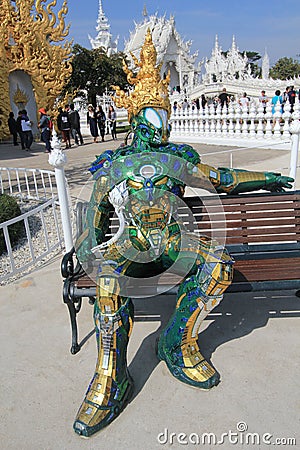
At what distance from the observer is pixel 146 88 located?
2125mm

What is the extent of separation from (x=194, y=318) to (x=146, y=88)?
51.9 inches

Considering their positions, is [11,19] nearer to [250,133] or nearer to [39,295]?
[250,133]

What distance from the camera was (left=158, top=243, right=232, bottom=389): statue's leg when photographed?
1942 millimetres

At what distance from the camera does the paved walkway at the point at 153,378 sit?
1.81 m

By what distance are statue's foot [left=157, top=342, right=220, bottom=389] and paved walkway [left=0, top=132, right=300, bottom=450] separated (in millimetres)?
49

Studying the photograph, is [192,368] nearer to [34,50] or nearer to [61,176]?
[61,176]

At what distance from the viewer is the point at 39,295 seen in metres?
3.20

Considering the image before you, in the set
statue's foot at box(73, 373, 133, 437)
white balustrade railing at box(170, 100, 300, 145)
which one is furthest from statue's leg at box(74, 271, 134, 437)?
white balustrade railing at box(170, 100, 300, 145)

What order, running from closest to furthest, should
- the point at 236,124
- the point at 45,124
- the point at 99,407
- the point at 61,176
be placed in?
the point at 99,407
the point at 61,176
the point at 236,124
the point at 45,124

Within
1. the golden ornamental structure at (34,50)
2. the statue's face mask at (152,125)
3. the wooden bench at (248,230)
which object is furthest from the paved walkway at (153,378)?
the golden ornamental structure at (34,50)

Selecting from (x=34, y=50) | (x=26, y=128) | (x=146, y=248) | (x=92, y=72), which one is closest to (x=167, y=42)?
(x=92, y=72)

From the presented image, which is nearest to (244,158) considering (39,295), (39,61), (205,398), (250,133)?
(250,133)

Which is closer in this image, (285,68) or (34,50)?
(34,50)

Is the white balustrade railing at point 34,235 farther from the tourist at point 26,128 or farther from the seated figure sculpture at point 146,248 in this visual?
the tourist at point 26,128
